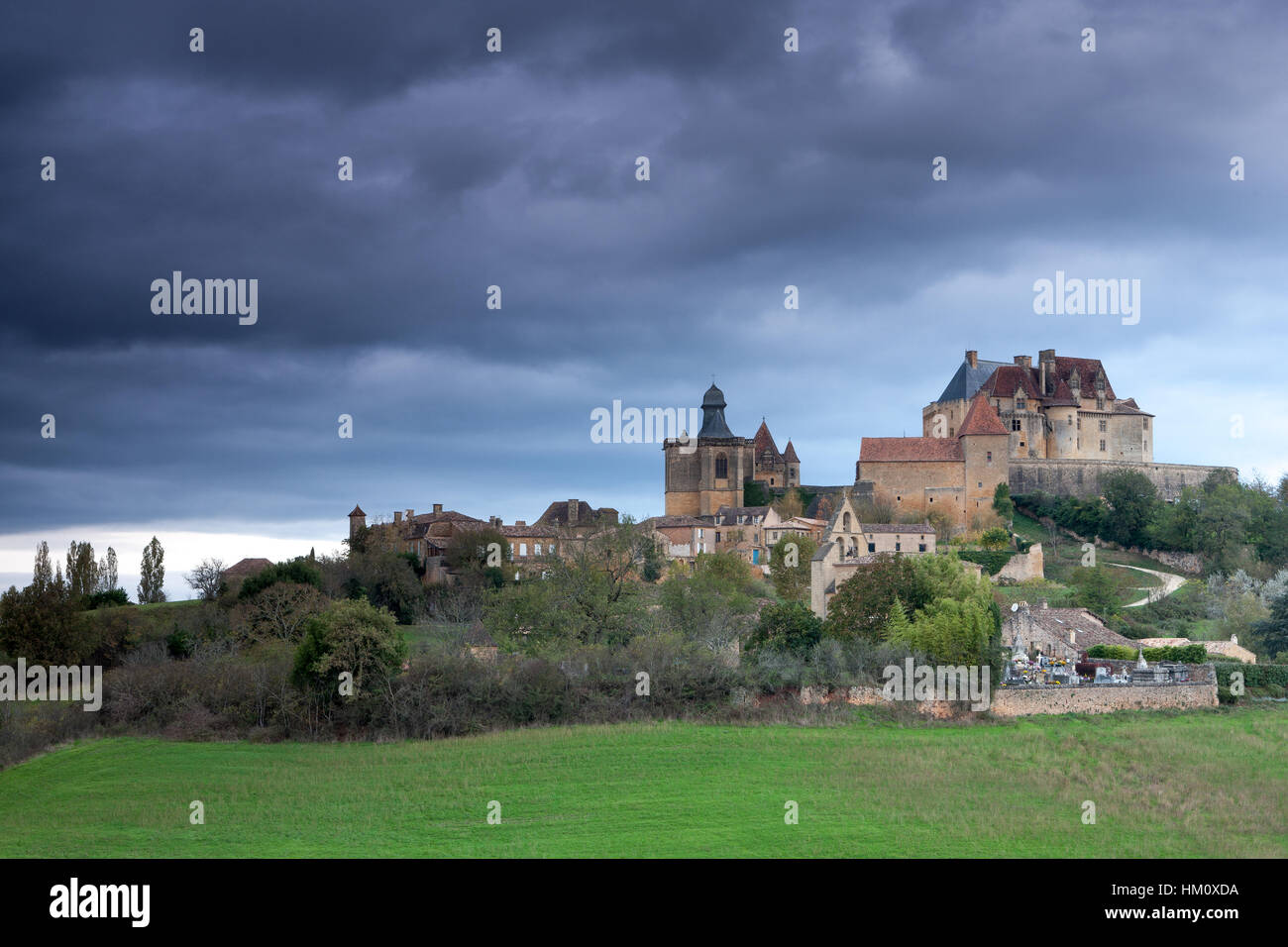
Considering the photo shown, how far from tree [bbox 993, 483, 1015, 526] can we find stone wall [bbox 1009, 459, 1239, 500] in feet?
9.41

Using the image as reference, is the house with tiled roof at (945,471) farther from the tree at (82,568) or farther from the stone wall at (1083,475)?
the tree at (82,568)

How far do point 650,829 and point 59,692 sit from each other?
25742 millimetres

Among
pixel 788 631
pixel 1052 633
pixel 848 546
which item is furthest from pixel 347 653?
pixel 848 546

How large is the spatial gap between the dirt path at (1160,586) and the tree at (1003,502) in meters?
8.60

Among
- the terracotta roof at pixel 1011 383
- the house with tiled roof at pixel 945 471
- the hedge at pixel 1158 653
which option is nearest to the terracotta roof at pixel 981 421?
the house with tiled roof at pixel 945 471

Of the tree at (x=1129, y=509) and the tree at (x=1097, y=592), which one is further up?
the tree at (x=1129, y=509)

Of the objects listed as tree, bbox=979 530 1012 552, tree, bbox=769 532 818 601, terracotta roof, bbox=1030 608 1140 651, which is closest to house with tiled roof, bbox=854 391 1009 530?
tree, bbox=979 530 1012 552

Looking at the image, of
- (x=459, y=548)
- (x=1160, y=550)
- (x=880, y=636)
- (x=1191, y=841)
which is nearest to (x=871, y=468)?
(x=1160, y=550)

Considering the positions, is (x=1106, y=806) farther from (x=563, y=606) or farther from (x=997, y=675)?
(x=563, y=606)

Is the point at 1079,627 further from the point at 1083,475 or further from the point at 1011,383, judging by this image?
the point at 1011,383

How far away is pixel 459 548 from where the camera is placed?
6669 cm

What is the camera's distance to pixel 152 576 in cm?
6475

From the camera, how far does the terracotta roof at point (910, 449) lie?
81375 millimetres

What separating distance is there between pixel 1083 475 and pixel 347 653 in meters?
62.5
